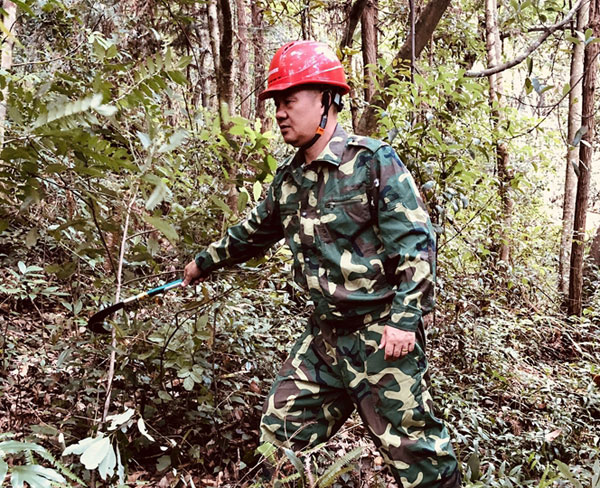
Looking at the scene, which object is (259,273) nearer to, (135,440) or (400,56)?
(135,440)

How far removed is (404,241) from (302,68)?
0.96 m

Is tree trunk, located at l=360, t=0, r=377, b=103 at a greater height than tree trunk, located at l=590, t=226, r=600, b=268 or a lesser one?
greater

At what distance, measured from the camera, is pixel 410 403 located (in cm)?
258

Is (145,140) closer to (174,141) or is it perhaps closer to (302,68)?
(174,141)

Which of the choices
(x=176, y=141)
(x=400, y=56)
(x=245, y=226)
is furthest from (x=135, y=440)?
(x=400, y=56)

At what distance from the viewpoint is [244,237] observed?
10.2 feet

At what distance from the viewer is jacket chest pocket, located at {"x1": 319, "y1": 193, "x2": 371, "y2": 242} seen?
2676 mm

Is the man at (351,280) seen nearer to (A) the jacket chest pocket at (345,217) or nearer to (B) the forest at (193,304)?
(A) the jacket chest pocket at (345,217)

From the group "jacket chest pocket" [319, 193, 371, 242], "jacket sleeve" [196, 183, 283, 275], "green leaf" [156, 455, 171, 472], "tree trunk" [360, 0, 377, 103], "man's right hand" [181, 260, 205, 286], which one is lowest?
"green leaf" [156, 455, 171, 472]

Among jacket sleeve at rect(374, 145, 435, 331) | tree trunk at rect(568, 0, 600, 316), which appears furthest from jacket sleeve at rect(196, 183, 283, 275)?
tree trunk at rect(568, 0, 600, 316)

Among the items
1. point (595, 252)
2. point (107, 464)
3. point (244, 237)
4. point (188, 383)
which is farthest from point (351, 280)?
point (595, 252)

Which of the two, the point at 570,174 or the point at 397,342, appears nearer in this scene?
the point at 397,342

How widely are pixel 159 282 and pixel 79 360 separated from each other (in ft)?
2.29

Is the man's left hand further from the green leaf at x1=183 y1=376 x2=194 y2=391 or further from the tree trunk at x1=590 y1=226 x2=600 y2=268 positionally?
the tree trunk at x1=590 y1=226 x2=600 y2=268
